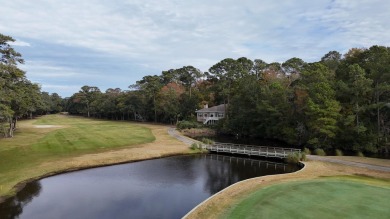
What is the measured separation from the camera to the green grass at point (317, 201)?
15.8 m

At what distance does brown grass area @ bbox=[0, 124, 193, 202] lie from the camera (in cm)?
3016

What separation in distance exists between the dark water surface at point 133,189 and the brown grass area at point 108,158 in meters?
1.35

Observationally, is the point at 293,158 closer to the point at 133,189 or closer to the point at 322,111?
the point at 322,111

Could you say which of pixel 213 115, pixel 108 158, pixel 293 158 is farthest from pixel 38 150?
pixel 213 115

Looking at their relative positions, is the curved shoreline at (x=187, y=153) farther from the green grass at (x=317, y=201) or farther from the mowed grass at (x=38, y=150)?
the green grass at (x=317, y=201)

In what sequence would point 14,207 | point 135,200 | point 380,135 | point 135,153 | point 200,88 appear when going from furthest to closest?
point 200,88, point 380,135, point 135,153, point 135,200, point 14,207

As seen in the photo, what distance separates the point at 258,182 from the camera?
77.8 feet

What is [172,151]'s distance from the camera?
1651 inches

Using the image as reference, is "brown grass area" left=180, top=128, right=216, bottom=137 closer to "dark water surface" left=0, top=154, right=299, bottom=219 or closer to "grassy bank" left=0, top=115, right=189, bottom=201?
"grassy bank" left=0, top=115, right=189, bottom=201

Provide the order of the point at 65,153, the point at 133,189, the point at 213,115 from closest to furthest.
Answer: the point at 133,189 → the point at 65,153 → the point at 213,115

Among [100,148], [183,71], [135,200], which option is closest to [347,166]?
[135,200]

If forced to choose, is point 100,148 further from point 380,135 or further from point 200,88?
point 200,88

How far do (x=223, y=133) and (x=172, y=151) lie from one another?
3339cm

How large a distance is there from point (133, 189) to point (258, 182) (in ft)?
35.6
